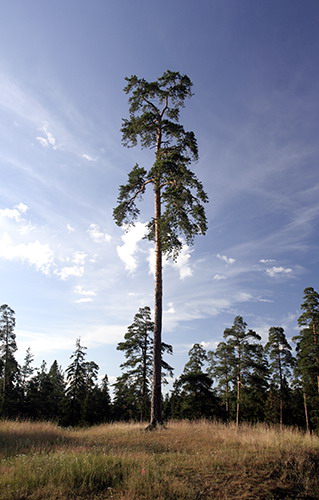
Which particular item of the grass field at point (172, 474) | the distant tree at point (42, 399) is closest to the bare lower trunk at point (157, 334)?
the grass field at point (172, 474)

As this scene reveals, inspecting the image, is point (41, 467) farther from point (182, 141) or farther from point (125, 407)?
point (125, 407)

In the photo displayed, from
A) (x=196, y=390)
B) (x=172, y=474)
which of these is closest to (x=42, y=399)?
(x=196, y=390)

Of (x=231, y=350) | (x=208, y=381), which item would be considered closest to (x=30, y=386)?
(x=208, y=381)

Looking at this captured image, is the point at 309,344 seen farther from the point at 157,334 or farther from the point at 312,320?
the point at 157,334

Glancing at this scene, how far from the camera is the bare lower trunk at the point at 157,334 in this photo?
1442cm

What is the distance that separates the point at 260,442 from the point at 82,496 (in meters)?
5.92

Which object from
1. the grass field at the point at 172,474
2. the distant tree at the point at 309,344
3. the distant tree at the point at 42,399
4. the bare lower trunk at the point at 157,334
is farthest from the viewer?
the distant tree at the point at 42,399

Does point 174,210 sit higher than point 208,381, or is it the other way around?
point 174,210

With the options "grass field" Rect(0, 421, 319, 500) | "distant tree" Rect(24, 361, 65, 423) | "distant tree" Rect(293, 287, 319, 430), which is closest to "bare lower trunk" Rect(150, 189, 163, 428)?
"grass field" Rect(0, 421, 319, 500)

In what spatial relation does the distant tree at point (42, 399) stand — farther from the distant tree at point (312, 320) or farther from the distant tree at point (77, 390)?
the distant tree at point (312, 320)

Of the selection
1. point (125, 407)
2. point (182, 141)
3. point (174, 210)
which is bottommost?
point (125, 407)

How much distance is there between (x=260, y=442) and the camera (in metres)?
9.54

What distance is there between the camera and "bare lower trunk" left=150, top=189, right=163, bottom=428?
47.3ft

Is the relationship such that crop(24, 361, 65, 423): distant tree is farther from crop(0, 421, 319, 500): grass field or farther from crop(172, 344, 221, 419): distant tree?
crop(0, 421, 319, 500): grass field
